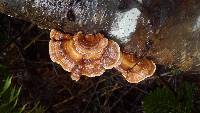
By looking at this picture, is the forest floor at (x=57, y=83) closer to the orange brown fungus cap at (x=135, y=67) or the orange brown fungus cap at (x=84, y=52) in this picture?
the orange brown fungus cap at (x=135, y=67)

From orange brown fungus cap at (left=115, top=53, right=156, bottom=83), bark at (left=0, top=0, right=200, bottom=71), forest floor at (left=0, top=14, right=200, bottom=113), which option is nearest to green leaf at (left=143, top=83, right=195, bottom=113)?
forest floor at (left=0, top=14, right=200, bottom=113)

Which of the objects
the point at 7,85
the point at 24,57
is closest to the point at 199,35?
the point at 7,85

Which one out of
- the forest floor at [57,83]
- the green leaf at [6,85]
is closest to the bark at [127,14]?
the green leaf at [6,85]

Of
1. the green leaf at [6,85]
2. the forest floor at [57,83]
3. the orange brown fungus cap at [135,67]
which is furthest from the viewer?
the forest floor at [57,83]

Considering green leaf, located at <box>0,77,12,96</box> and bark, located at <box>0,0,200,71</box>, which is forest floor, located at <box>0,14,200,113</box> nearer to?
green leaf, located at <box>0,77,12,96</box>

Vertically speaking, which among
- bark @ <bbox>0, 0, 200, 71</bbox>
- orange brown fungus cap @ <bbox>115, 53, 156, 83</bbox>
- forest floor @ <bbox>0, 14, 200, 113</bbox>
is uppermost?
bark @ <bbox>0, 0, 200, 71</bbox>

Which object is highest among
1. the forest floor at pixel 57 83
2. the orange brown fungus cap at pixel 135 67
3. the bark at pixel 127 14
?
the bark at pixel 127 14

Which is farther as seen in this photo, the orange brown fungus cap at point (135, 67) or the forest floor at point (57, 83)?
the forest floor at point (57, 83)
